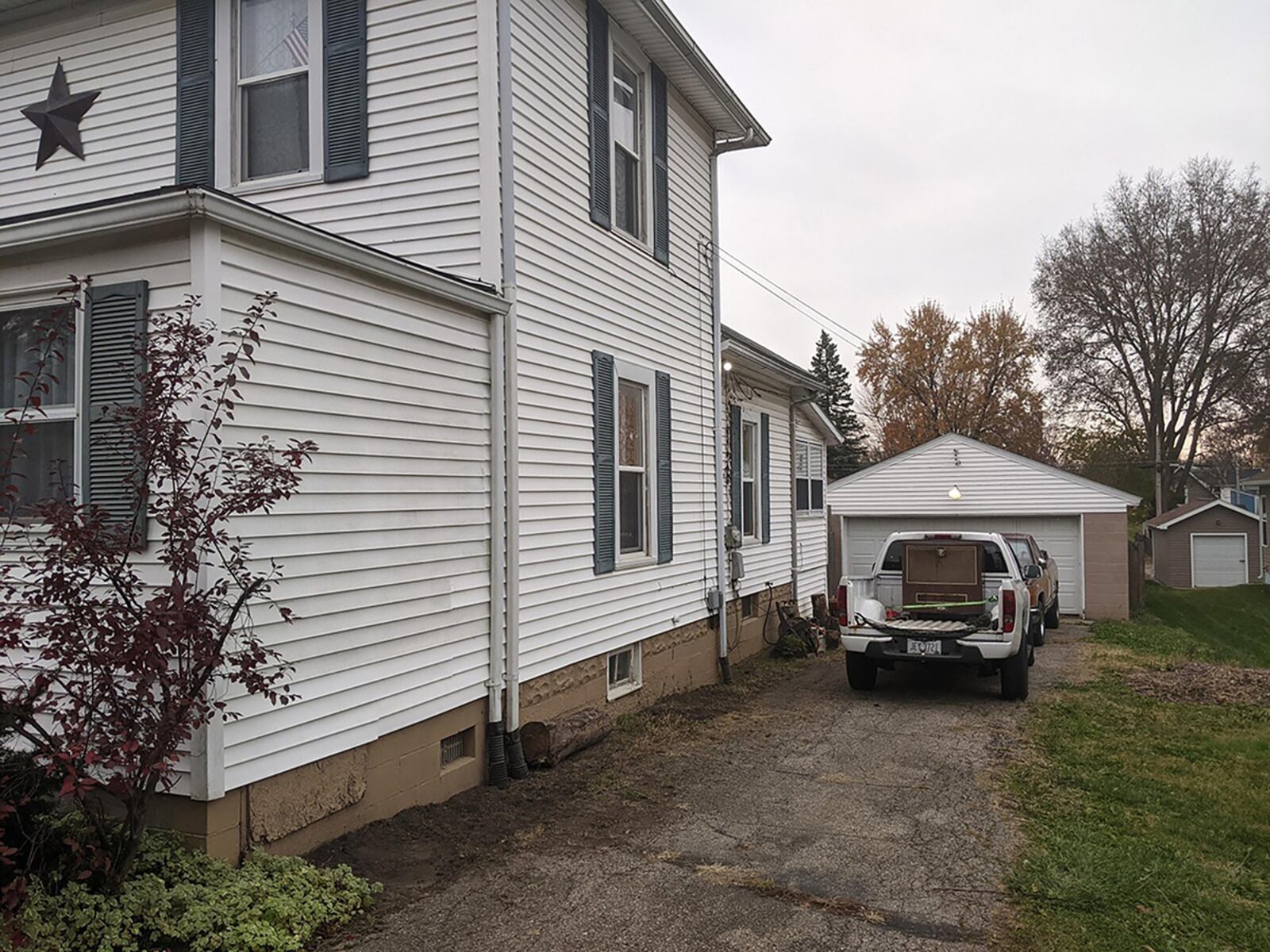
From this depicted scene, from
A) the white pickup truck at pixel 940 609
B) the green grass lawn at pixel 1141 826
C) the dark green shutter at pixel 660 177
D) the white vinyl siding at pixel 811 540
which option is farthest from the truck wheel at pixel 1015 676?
the dark green shutter at pixel 660 177

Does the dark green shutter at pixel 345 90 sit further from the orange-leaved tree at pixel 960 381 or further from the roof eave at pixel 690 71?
the orange-leaved tree at pixel 960 381

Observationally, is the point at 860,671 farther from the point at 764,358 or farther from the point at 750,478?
the point at 764,358

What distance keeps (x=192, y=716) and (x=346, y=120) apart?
494cm

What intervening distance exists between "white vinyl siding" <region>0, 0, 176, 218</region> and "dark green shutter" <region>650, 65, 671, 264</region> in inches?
176

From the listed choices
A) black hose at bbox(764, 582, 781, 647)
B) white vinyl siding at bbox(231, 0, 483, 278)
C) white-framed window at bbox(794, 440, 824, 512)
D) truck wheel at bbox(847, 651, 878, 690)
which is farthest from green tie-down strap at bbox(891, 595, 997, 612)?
white vinyl siding at bbox(231, 0, 483, 278)

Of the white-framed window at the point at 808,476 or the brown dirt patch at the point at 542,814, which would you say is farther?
the white-framed window at the point at 808,476

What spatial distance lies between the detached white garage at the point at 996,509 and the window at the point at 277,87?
15055 millimetres

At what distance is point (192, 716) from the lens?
415cm

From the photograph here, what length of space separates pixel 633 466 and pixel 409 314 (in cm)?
376

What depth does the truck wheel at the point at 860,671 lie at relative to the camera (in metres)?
10.9

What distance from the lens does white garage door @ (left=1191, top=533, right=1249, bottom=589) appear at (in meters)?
38.1

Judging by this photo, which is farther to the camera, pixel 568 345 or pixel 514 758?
pixel 568 345

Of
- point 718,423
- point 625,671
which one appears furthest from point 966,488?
point 625,671

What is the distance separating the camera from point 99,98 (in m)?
8.47
